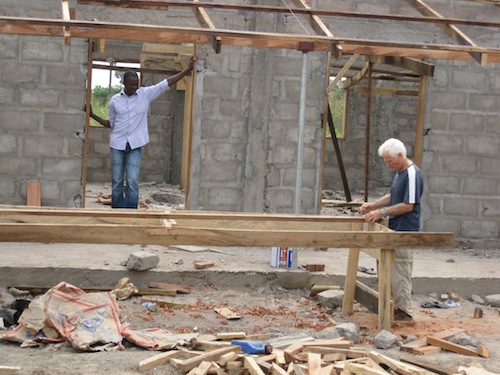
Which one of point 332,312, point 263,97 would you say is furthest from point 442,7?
point 332,312

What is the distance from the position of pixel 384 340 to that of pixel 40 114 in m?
5.38

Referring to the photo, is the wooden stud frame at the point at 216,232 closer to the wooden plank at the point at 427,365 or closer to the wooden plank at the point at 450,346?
the wooden plank at the point at 450,346

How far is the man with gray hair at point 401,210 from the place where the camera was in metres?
7.38

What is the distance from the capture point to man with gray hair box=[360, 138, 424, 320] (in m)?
7.38

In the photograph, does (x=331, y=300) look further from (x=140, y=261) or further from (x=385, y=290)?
(x=140, y=261)

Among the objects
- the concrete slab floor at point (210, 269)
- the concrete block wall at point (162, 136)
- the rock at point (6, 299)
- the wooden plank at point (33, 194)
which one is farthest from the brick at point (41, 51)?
the concrete block wall at point (162, 136)

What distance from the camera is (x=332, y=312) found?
25.9 ft

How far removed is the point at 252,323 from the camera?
741cm

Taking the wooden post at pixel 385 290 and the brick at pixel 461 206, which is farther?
the brick at pixel 461 206

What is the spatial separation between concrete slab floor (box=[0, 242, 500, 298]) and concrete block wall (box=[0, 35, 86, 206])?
854mm

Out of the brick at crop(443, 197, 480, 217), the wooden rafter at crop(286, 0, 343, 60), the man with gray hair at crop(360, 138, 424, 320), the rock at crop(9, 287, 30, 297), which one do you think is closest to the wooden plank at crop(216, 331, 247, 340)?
the man with gray hair at crop(360, 138, 424, 320)

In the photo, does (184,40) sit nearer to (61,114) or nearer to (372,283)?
(61,114)

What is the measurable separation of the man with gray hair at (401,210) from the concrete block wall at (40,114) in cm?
414

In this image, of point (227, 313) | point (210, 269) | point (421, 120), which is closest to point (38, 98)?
point (210, 269)
